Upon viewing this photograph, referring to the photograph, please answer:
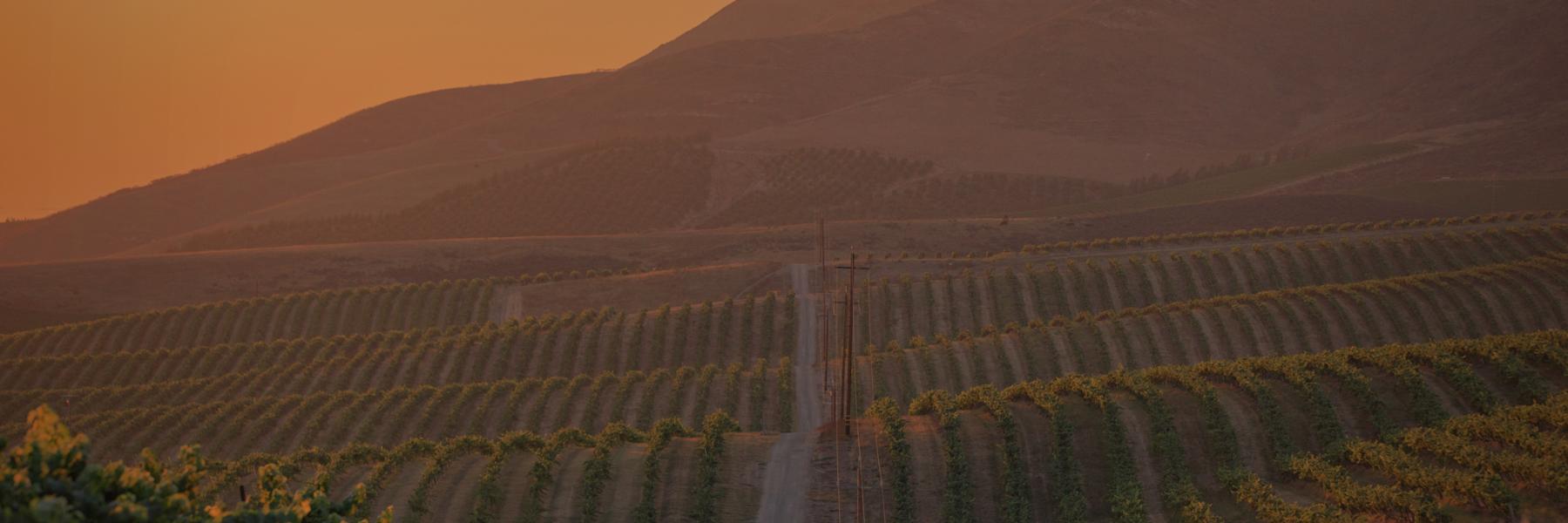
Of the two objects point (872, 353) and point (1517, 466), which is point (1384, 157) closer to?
point (872, 353)

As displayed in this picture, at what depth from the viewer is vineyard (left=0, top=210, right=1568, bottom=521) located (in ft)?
117

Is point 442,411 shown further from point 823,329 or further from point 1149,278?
point 1149,278

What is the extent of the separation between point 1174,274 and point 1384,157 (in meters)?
83.5

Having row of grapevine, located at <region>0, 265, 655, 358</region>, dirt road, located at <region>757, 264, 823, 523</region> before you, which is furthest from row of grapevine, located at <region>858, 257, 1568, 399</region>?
row of grapevine, located at <region>0, 265, 655, 358</region>

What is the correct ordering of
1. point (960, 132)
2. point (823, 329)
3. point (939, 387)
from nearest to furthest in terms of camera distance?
point (939, 387) < point (823, 329) < point (960, 132)

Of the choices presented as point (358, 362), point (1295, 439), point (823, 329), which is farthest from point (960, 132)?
point (1295, 439)

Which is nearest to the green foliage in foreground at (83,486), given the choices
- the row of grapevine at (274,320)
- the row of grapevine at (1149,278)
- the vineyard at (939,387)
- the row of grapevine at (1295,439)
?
the vineyard at (939,387)

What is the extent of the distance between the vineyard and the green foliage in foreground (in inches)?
791

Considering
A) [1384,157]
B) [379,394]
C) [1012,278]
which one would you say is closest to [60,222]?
[379,394]

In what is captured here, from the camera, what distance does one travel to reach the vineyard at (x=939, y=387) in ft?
117

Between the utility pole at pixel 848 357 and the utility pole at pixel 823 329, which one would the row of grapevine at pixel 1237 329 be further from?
the utility pole at pixel 848 357

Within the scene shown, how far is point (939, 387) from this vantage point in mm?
54406

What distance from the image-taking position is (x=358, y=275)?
94.1m

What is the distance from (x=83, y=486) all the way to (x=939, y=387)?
4282 cm
